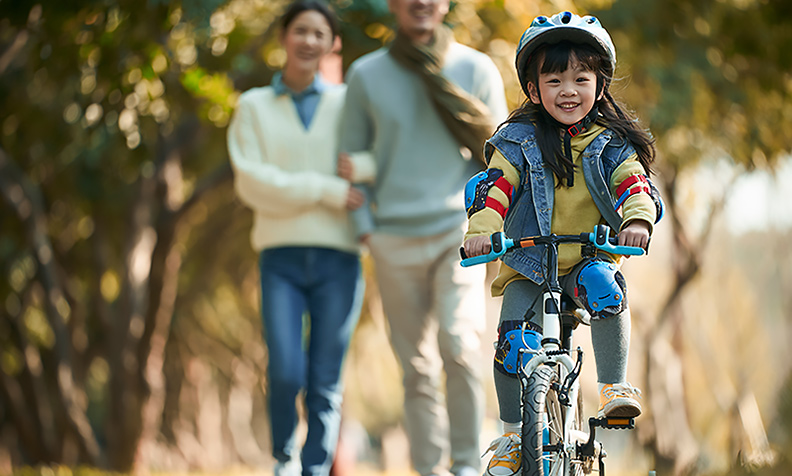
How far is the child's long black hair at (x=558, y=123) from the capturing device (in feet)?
11.6

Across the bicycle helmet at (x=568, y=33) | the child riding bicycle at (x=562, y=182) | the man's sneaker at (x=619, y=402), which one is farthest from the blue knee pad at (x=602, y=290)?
the bicycle helmet at (x=568, y=33)

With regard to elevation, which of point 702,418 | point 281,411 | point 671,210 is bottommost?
point 702,418

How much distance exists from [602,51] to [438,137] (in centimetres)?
191

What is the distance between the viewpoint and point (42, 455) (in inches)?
615

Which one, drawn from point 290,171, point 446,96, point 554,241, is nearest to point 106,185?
point 290,171

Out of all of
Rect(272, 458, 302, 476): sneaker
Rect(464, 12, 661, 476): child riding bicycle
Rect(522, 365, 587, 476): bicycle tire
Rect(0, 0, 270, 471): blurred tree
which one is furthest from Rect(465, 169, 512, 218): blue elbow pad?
Rect(0, 0, 270, 471): blurred tree

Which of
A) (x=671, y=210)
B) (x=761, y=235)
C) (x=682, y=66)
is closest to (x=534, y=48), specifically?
(x=682, y=66)

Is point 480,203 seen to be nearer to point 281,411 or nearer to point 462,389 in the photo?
point 462,389

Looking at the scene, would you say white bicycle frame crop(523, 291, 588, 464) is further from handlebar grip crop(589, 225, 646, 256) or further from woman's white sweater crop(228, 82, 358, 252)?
woman's white sweater crop(228, 82, 358, 252)

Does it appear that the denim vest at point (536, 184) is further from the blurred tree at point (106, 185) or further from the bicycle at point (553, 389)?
the blurred tree at point (106, 185)

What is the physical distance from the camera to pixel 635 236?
10.8 ft

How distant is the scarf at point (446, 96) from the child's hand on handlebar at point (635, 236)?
1969 millimetres

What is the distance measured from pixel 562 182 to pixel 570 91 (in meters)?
0.32

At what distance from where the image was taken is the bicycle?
3162 mm
